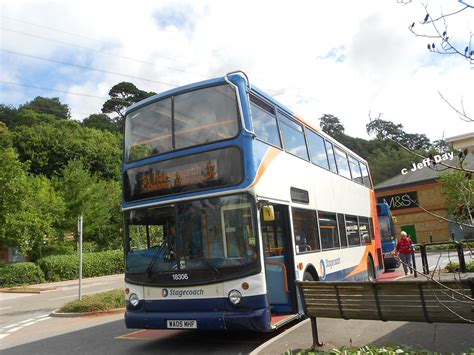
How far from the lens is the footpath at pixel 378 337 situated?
19.8ft

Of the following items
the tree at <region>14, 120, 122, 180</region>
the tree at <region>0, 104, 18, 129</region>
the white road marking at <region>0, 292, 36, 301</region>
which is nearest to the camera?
the white road marking at <region>0, 292, 36, 301</region>

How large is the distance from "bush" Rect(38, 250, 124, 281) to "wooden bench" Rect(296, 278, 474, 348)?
24.4 metres

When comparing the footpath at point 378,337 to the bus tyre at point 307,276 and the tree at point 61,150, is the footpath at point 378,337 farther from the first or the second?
the tree at point 61,150

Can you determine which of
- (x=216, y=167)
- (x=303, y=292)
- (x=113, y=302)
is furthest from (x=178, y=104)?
(x=113, y=302)

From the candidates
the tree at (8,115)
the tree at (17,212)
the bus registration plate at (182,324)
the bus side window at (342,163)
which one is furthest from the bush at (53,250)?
the tree at (8,115)

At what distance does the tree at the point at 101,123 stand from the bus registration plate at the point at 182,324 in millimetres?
78137

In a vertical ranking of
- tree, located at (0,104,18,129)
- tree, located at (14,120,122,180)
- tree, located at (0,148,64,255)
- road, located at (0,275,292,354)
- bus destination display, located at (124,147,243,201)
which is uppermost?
tree, located at (0,104,18,129)

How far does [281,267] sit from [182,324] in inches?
80.6

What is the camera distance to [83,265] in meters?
29.3

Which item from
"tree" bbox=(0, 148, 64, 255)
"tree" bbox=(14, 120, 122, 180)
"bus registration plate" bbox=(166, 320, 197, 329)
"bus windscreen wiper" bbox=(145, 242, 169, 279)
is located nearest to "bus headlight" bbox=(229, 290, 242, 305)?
"bus registration plate" bbox=(166, 320, 197, 329)

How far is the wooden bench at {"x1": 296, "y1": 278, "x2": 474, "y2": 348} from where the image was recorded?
5207 mm

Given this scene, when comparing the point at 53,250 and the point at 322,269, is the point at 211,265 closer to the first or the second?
the point at 322,269

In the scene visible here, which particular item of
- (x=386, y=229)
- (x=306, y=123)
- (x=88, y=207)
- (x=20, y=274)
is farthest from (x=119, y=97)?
(x=306, y=123)

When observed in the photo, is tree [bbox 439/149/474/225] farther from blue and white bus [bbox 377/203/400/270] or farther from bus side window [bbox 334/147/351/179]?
blue and white bus [bbox 377/203/400/270]
